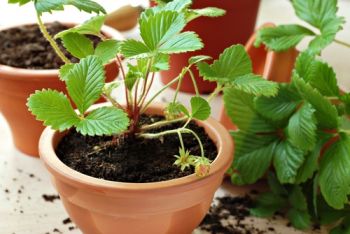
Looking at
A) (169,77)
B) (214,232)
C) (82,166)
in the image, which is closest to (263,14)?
(169,77)

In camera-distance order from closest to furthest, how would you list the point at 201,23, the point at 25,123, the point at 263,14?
the point at 25,123, the point at 201,23, the point at 263,14

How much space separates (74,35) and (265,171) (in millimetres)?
453

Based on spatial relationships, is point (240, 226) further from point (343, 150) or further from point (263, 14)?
point (263, 14)

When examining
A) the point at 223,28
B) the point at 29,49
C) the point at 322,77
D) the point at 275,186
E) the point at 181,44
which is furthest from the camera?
the point at 223,28

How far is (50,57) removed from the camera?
1.13m

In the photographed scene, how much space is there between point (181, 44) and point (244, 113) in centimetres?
34

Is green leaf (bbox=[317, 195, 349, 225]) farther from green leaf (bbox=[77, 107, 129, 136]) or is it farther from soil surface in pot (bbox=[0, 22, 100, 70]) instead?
soil surface in pot (bbox=[0, 22, 100, 70])

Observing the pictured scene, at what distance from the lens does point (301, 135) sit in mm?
901

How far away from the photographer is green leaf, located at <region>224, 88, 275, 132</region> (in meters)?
1.00

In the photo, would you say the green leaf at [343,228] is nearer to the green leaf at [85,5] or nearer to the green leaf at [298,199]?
the green leaf at [298,199]

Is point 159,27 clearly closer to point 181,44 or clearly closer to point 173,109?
point 181,44

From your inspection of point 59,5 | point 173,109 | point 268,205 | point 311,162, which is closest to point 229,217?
point 268,205

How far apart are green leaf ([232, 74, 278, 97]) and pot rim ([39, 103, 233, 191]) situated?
11cm

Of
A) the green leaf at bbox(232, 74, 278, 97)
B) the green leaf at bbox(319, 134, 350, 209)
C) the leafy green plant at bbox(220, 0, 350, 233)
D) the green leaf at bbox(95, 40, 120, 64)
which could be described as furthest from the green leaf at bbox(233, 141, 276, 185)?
the green leaf at bbox(95, 40, 120, 64)
